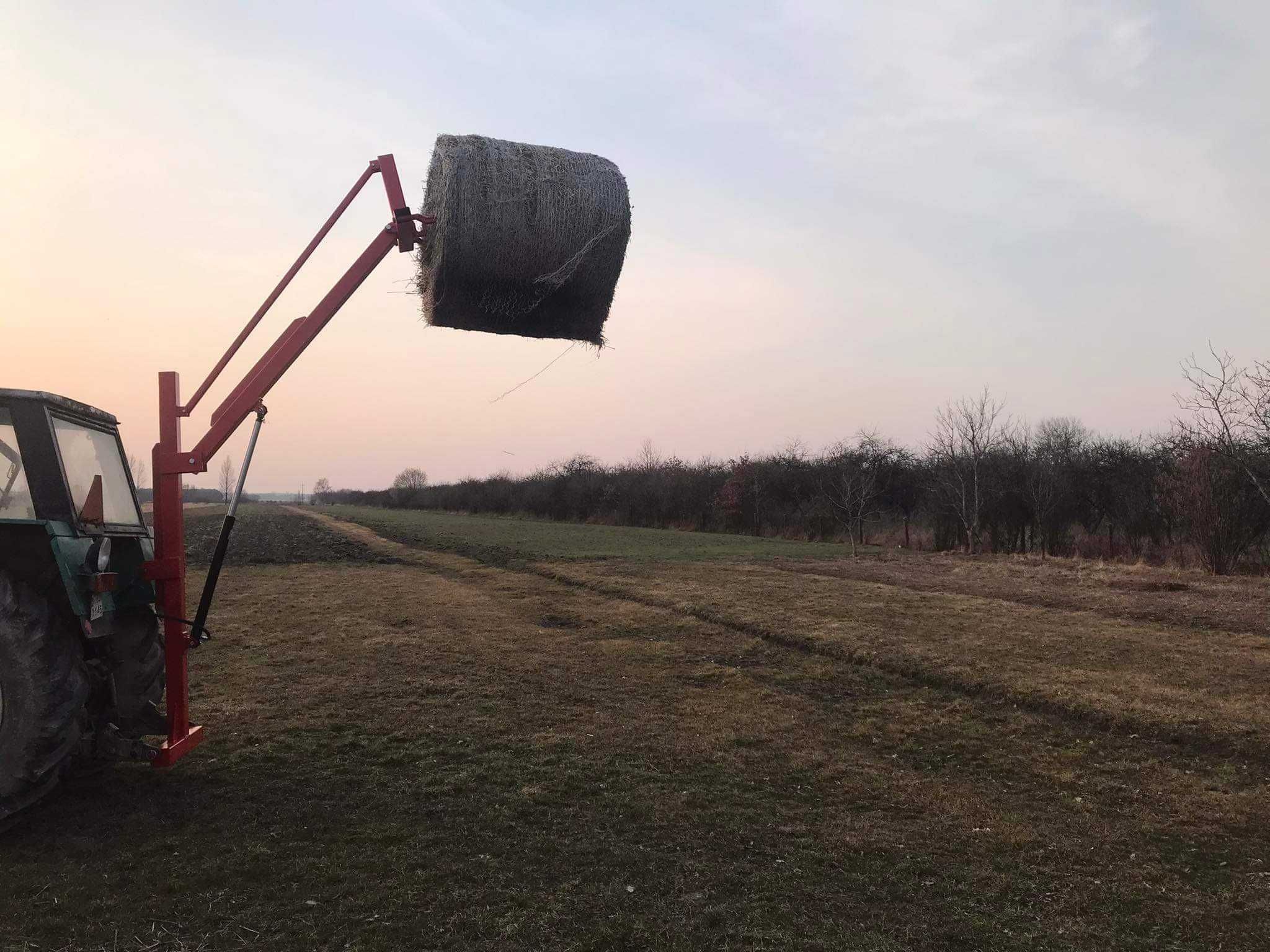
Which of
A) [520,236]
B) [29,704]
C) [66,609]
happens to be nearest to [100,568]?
[66,609]

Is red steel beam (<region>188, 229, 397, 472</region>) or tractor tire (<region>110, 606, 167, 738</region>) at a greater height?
red steel beam (<region>188, 229, 397, 472</region>)

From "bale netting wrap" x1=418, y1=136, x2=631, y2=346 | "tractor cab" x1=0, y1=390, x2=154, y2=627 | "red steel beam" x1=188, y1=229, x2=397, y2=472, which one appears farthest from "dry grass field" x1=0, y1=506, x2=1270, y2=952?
"bale netting wrap" x1=418, y1=136, x2=631, y2=346

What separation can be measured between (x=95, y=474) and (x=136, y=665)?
47.4 inches

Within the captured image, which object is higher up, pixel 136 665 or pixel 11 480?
pixel 11 480

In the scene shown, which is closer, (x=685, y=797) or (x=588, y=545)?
(x=685, y=797)

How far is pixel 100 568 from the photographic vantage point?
4426mm

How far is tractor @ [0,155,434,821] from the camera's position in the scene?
13.7 feet

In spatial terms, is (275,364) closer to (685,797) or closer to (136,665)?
(136,665)

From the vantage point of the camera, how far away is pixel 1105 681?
28.3 feet

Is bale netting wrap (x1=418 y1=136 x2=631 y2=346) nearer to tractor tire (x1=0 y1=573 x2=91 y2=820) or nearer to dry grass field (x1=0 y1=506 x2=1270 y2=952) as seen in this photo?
tractor tire (x1=0 y1=573 x2=91 y2=820)

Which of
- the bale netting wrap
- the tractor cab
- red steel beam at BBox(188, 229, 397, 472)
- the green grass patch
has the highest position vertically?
the bale netting wrap

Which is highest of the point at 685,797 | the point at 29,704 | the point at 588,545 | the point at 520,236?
the point at 520,236

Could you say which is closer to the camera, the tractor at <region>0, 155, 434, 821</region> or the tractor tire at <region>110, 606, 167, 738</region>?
the tractor at <region>0, 155, 434, 821</region>

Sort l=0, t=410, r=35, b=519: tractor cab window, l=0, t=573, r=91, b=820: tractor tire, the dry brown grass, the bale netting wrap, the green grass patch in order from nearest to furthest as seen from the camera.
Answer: l=0, t=573, r=91, b=820: tractor tire < l=0, t=410, r=35, b=519: tractor cab window < the bale netting wrap < the dry brown grass < the green grass patch
